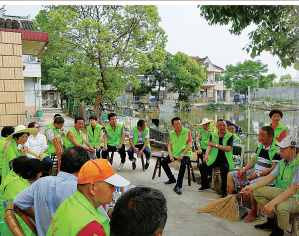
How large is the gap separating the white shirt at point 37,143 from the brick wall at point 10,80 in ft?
3.56

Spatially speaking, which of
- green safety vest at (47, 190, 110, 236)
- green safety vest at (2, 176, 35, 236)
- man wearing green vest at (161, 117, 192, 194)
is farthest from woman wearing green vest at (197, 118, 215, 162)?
green safety vest at (47, 190, 110, 236)

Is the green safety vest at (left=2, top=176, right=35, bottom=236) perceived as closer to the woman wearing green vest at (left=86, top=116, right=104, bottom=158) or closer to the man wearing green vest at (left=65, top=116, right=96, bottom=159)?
the man wearing green vest at (left=65, top=116, right=96, bottom=159)

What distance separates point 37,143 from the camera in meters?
5.43

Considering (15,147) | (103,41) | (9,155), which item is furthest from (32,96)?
(9,155)

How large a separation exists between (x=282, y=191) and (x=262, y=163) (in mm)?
765

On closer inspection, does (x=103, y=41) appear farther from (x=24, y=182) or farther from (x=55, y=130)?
(x=24, y=182)

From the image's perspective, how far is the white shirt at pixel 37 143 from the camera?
5354 mm

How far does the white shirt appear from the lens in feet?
17.6

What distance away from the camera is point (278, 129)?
15.6 ft

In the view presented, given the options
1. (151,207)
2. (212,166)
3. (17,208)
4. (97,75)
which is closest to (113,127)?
(212,166)

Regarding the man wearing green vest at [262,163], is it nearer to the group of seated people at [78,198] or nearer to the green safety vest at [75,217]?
the group of seated people at [78,198]

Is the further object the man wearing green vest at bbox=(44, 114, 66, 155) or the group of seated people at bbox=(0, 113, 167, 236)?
the man wearing green vest at bbox=(44, 114, 66, 155)

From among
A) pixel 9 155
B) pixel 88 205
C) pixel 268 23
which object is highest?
pixel 268 23

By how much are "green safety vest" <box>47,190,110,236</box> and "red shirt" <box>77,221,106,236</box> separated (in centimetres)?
2
